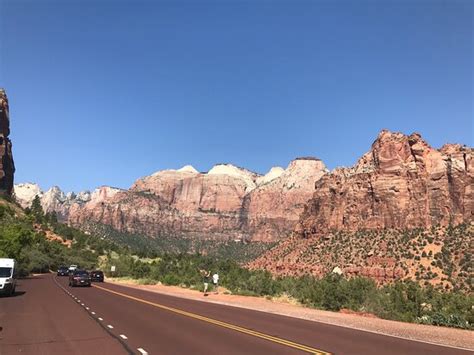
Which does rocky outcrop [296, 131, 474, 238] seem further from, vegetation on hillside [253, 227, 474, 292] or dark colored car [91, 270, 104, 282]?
dark colored car [91, 270, 104, 282]

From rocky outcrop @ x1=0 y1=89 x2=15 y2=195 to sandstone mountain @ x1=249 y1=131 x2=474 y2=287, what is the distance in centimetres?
7887

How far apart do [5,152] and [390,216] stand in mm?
108510

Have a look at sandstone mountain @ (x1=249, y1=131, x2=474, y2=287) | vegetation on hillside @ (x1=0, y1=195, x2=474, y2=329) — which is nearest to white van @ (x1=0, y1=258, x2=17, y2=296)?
vegetation on hillside @ (x1=0, y1=195, x2=474, y2=329)

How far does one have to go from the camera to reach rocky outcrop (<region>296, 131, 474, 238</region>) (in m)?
94.1

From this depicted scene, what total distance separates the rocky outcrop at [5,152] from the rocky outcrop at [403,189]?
89.4 metres

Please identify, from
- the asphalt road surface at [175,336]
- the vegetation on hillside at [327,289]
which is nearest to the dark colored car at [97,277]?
the vegetation on hillside at [327,289]

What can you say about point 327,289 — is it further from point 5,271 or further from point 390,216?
point 390,216

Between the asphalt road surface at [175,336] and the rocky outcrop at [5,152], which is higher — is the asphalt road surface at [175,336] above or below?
below

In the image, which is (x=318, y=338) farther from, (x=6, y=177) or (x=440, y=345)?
(x=6, y=177)

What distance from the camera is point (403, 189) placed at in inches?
3979

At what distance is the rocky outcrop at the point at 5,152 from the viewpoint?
13938cm

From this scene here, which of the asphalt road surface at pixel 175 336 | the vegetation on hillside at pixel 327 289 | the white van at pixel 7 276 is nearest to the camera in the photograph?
the asphalt road surface at pixel 175 336

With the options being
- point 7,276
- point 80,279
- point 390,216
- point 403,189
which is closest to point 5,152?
point 390,216

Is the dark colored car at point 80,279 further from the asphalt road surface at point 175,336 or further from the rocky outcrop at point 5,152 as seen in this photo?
the rocky outcrop at point 5,152
